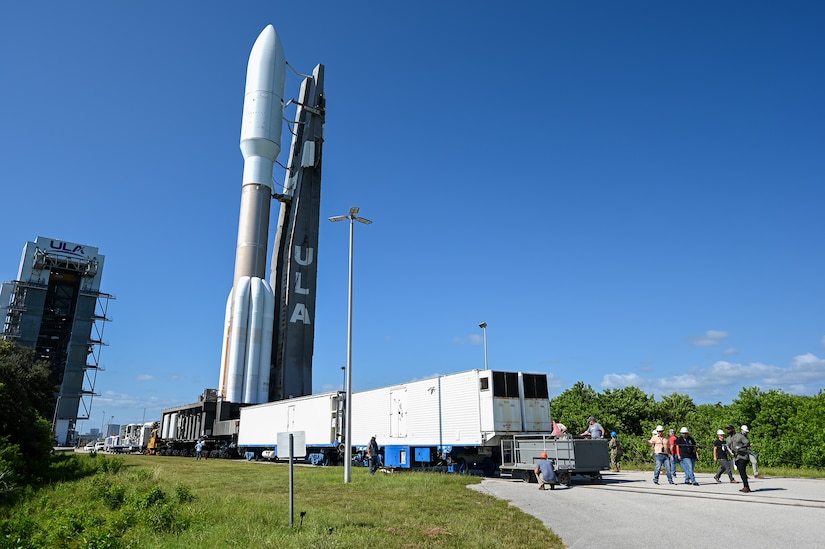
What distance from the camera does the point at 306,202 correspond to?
51.8 m

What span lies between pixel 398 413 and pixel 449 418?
12.1 ft

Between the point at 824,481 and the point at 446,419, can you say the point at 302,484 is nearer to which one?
the point at 446,419

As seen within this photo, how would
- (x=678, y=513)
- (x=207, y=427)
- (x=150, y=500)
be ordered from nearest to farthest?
(x=678, y=513) → (x=150, y=500) → (x=207, y=427)

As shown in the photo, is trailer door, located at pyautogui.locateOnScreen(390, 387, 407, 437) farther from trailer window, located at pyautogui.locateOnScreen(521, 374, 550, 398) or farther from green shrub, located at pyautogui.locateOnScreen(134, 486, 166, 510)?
green shrub, located at pyautogui.locateOnScreen(134, 486, 166, 510)

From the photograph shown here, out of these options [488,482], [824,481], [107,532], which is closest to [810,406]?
[824,481]

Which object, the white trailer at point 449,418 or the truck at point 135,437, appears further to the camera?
the truck at point 135,437

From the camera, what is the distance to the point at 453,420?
21.0m

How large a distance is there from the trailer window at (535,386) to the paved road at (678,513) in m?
4.49

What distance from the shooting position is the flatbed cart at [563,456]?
17.0m

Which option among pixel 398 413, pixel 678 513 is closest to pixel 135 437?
pixel 398 413

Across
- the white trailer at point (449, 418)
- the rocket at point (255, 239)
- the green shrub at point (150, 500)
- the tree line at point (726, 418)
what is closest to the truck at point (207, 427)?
the rocket at point (255, 239)

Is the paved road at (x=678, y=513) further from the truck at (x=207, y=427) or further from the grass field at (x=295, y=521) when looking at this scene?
the truck at (x=207, y=427)

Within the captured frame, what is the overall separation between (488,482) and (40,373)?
40.3m

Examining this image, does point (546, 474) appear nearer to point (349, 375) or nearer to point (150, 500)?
point (349, 375)
